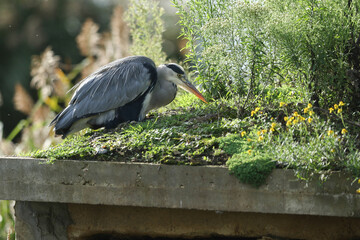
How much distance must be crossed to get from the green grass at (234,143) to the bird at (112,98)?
155 mm

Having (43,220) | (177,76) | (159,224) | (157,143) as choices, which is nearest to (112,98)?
(177,76)

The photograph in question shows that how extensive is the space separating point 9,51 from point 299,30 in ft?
27.9

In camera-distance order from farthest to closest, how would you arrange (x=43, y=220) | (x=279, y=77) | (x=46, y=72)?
(x=46, y=72) → (x=279, y=77) → (x=43, y=220)

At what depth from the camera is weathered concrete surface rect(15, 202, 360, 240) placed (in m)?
3.30

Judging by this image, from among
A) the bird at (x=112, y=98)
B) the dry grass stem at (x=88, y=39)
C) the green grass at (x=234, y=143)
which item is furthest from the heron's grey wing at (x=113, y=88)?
the dry grass stem at (x=88, y=39)

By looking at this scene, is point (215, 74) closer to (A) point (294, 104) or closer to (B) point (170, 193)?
(A) point (294, 104)

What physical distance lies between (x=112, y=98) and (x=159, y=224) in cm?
133

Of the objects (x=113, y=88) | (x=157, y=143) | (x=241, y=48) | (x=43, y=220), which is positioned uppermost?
(x=241, y=48)

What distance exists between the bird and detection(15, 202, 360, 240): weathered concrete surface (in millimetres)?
883

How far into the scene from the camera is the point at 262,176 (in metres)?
3.11

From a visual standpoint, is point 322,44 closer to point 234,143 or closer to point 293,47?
point 293,47

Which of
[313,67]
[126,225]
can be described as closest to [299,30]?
[313,67]

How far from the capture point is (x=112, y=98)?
448 cm

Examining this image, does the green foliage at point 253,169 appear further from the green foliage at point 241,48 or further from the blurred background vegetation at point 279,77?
the green foliage at point 241,48
